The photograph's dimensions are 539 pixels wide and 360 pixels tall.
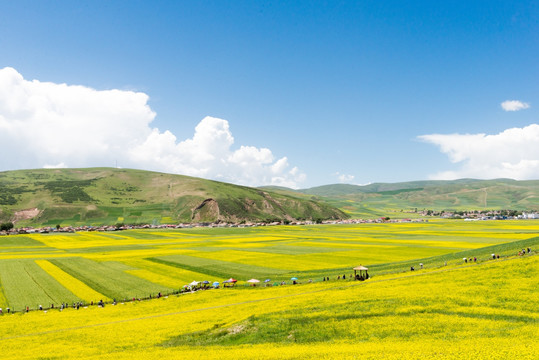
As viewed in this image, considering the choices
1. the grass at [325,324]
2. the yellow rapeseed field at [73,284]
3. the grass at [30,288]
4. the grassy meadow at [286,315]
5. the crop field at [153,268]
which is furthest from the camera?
the crop field at [153,268]

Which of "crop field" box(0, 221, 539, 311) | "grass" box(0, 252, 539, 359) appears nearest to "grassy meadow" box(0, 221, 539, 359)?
"grass" box(0, 252, 539, 359)

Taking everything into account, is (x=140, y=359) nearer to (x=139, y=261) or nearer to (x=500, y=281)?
(x=500, y=281)

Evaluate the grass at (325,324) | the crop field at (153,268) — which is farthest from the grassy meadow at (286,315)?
the crop field at (153,268)

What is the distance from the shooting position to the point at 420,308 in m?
40.8

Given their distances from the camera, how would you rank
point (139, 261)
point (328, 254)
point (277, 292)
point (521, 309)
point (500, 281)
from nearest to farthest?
point (521, 309) → point (500, 281) → point (277, 292) → point (139, 261) → point (328, 254)

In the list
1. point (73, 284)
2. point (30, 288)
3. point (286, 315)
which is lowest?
point (73, 284)

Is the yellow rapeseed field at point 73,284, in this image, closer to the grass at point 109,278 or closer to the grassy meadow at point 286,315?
the grassy meadow at point 286,315

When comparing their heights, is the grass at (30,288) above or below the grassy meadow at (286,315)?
below

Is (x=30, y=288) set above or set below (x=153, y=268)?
above

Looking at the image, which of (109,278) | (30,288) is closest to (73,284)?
(109,278)

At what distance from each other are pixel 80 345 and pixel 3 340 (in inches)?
444

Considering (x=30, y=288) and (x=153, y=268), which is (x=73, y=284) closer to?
(x=30, y=288)

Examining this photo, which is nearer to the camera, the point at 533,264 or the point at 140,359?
the point at 140,359

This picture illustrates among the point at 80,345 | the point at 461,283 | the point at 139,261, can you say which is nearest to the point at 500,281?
the point at 461,283
